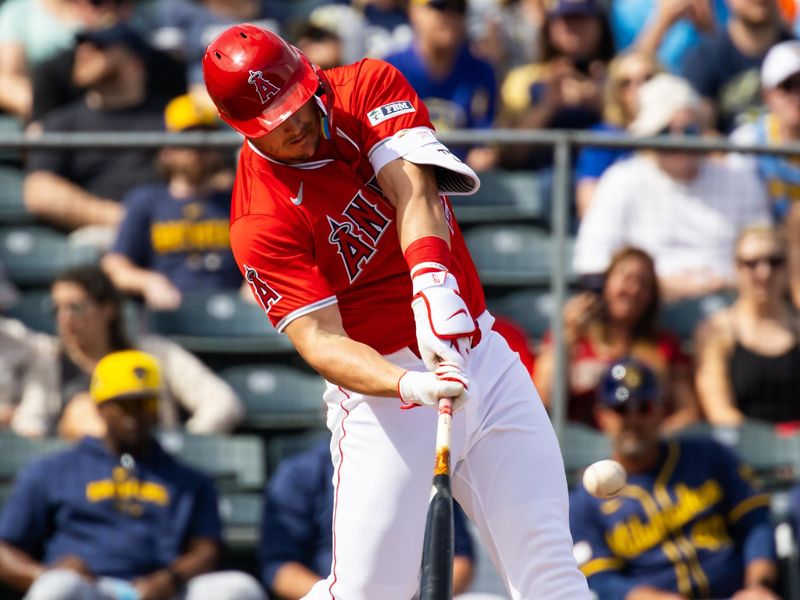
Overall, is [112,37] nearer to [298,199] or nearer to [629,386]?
[629,386]

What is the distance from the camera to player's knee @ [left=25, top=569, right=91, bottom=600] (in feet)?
18.0

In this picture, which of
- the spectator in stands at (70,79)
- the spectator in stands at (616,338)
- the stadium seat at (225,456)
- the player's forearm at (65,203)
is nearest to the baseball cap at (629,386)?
the spectator in stands at (616,338)

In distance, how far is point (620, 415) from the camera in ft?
19.5

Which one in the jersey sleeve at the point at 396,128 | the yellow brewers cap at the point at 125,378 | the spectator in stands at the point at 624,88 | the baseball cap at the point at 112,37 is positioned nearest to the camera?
the jersey sleeve at the point at 396,128

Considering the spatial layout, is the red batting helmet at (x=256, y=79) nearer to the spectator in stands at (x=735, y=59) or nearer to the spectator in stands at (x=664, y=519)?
the spectator in stands at (x=664, y=519)

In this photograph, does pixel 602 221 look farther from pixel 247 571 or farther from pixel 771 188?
pixel 247 571

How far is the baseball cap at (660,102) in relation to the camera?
23.5ft

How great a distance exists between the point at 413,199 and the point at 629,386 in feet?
7.66

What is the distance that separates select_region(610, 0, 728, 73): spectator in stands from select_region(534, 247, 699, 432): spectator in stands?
2129 mm

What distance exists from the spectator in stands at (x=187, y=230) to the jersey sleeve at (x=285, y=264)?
116 inches

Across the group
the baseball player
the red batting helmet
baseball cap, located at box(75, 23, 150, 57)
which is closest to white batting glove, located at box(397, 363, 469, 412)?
the baseball player

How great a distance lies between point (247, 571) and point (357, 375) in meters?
2.86

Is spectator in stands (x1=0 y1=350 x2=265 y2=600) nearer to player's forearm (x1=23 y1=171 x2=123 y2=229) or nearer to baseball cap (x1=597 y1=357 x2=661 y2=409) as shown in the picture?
player's forearm (x1=23 y1=171 x2=123 y2=229)

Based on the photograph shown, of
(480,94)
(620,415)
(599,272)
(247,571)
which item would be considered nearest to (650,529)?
(620,415)
